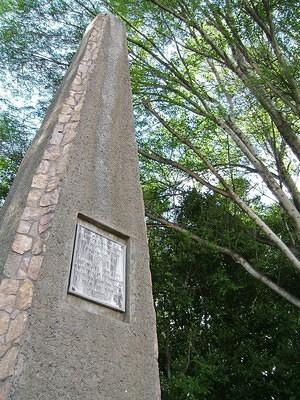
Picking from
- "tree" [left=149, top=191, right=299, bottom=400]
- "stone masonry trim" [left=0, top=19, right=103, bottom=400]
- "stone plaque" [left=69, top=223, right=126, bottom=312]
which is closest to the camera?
"stone masonry trim" [left=0, top=19, right=103, bottom=400]

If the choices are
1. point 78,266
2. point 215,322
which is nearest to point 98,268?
point 78,266

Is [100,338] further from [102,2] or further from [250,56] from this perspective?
[102,2]

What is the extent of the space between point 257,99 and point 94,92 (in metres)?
3.36

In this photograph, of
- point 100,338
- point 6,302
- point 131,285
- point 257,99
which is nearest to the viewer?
point 6,302

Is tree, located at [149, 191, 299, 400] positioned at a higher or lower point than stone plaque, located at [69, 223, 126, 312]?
higher

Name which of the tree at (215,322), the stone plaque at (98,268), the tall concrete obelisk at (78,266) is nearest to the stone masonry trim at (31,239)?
the tall concrete obelisk at (78,266)

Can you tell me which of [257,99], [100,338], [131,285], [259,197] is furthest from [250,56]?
[100,338]

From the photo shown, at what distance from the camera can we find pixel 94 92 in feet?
12.9

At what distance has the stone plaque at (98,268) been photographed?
2736 mm

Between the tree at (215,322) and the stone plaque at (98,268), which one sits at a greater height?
the tree at (215,322)

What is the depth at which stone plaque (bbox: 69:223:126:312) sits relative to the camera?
2.74 m

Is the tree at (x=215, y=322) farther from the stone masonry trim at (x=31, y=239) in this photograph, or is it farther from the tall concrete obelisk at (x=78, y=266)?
the stone masonry trim at (x=31, y=239)

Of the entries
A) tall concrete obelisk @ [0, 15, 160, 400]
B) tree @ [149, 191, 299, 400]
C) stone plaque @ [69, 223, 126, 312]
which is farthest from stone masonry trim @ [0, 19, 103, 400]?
tree @ [149, 191, 299, 400]

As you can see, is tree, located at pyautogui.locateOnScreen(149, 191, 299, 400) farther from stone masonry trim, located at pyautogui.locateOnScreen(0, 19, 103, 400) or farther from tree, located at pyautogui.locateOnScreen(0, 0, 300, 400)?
stone masonry trim, located at pyautogui.locateOnScreen(0, 19, 103, 400)
